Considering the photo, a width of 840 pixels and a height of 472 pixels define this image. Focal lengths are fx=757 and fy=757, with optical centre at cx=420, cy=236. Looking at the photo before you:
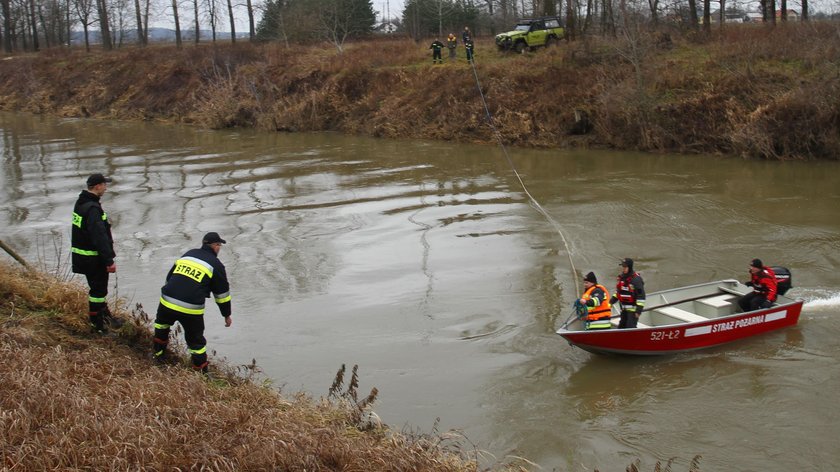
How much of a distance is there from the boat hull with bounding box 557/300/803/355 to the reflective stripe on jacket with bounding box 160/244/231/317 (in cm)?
443

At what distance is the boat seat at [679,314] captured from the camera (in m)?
11.0

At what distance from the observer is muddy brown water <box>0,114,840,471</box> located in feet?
28.6

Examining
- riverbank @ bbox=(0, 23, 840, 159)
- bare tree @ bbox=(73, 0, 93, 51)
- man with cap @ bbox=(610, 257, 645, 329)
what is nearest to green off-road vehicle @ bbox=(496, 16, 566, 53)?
riverbank @ bbox=(0, 23, 840, 159)

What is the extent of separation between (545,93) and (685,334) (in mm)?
20951

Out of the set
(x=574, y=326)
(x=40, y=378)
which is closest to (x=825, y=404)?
(x=574, y=326)

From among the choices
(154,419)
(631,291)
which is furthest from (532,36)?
(154,419)

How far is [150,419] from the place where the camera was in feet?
19.3

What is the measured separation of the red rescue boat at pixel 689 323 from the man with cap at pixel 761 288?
17 cm

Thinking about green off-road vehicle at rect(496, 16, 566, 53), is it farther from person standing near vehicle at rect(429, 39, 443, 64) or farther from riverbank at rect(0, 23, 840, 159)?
person standing near vehicle at rect(429, 39, 443, 64)

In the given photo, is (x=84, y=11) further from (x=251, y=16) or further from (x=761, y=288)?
(x=761, y=288)

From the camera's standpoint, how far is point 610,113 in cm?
2753

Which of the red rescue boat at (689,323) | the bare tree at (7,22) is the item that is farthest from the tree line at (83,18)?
the red rescue boat at (689,323)

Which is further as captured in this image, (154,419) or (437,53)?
(437,53)

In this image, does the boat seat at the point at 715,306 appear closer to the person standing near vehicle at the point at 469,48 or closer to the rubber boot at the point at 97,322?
the rubber boot at the point at 97,322
